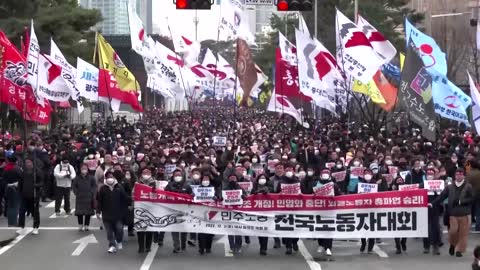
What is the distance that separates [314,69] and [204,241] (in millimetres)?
13918

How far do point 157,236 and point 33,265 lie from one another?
310cm

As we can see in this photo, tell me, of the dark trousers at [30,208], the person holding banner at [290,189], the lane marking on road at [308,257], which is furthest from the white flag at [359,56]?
the dark trousers at [30,208]

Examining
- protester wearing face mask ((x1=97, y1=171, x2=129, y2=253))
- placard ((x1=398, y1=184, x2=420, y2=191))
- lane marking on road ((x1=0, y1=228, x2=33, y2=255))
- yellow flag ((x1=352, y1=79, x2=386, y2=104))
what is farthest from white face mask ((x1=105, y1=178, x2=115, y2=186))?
yellow flag ((x1=352, y1=79, x2=386, y2=104))

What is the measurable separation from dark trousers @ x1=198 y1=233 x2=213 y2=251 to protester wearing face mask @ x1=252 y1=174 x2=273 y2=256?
36.0 inches

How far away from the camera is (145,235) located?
16703mm

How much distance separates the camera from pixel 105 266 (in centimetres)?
1509

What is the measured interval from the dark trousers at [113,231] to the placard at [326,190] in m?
3.65

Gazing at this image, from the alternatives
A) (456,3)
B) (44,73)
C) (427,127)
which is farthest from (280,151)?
(456,3)

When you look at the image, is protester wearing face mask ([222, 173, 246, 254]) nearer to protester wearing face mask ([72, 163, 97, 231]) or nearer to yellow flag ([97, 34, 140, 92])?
protester wearing face mask ([72, 163, 97, 231])

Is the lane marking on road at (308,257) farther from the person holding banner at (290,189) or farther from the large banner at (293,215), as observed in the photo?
the large banner at (293,215)

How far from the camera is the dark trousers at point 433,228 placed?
53.0 ft

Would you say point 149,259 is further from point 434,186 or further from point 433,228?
point 434,186

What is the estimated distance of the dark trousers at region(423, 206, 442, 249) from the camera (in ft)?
53.0

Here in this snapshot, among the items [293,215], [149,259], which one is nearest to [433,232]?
[293,215]
